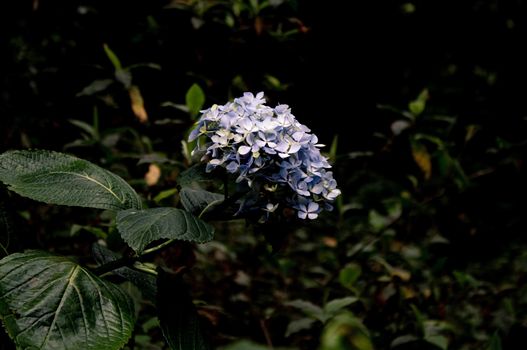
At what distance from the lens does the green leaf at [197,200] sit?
1.25m

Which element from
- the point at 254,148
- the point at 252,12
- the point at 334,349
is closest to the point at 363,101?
the point at 252,12

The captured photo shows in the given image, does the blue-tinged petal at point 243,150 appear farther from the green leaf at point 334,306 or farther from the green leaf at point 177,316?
the green leaf at point 334,306

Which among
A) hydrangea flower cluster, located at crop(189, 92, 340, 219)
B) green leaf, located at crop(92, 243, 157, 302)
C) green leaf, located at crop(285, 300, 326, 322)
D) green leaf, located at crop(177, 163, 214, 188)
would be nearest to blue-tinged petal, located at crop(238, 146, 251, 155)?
hydrangea flower cluster, located at crop(189, 92, 340, 219)

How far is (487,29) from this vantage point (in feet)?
11.0

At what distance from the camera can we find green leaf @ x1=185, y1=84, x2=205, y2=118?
71.6 inches

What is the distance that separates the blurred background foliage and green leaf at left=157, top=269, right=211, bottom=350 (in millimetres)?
450

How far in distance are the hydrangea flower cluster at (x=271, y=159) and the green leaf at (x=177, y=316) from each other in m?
0.29

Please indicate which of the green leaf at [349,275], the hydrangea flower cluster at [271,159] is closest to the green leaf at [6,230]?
the hydrangea flower cluster at [271,159]

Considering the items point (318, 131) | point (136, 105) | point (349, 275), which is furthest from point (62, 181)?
point (318, 131)

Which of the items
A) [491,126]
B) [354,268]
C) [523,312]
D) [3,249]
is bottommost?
[523,312]

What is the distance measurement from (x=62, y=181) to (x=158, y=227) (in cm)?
31

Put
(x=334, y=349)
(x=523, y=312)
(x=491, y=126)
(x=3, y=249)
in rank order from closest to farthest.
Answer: (x=334, y=349), (x=3, y=249), (x=523, y=312), (x=491, y=126)

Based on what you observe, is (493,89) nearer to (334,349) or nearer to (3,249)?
(3,249)

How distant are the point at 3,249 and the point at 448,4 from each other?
2989 millimetres
